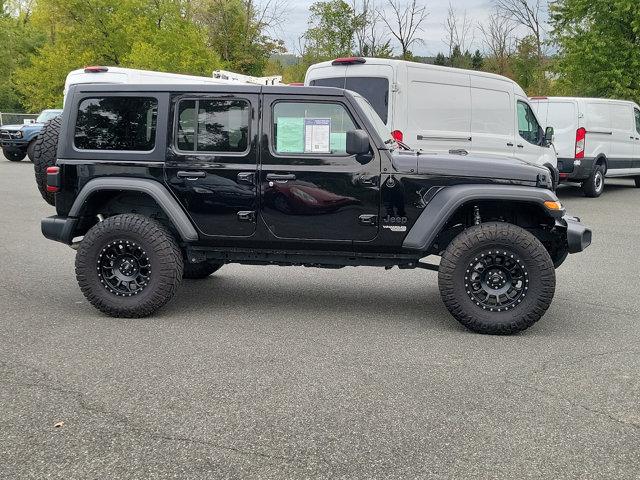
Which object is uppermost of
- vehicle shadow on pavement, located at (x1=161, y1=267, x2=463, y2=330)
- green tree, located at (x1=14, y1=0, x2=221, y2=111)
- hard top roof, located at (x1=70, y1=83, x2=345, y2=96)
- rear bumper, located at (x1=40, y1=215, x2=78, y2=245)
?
green tree, located at (x1=14, y1=0, x2=221, y2=111)

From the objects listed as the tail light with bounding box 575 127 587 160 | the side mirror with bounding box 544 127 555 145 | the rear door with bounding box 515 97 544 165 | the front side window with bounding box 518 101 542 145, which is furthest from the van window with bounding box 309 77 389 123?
the tail light with bounding box 575 127 587 160

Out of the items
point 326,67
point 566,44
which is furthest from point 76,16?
point 326,67

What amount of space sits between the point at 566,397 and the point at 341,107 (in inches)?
108

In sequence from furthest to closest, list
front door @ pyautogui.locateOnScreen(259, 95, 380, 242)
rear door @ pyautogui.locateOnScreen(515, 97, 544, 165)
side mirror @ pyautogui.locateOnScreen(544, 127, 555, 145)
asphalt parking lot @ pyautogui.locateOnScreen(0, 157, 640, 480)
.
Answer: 1. side mirror @ pyautogui.locateOnScreen(544, 127, 555, 145)
2. rear door @ pyautogui.locateOnScreen(515, 97, 544, 165)
3. front door @ pyautogui.locateOnScreen(259, 95, 380, 242)
4. asphalt parking lot @ pyautogui.locateOnScreen(0, 157, 640, 480)

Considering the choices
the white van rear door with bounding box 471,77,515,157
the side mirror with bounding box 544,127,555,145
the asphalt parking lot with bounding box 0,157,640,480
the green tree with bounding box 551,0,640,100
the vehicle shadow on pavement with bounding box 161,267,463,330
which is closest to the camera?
the asphalt parking lot with bounding box 0,157,640,480

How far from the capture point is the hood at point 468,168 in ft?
17.2

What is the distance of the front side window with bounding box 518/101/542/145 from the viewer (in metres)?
12.2

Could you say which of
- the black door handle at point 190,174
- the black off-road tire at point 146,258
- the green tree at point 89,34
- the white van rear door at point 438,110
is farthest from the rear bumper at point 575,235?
the green tree at point 89,34

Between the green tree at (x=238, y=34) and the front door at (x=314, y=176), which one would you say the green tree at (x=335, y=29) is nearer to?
the green tree at (x=238, y=34)

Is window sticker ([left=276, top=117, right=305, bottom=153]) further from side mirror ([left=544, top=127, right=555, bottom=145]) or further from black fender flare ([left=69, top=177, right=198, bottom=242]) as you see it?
side mirror ([left=544, top=127, right=555, bottom=145])

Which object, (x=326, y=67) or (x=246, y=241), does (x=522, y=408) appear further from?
(x=326, y=67)

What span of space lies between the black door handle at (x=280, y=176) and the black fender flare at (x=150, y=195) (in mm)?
752

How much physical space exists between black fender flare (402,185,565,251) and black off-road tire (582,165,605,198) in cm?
1088

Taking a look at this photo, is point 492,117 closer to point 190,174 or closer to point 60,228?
point 190,174
